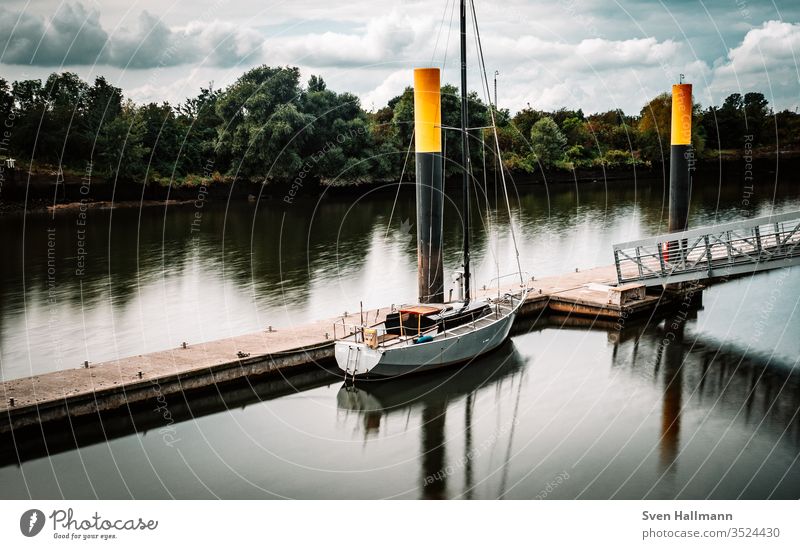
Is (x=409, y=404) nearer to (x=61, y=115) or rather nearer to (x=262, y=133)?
(x=61, y=115)

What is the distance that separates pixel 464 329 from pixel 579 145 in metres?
32.1

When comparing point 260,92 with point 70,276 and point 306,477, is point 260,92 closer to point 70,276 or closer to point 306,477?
point 70,276

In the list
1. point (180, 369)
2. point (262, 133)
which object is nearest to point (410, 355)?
point (180, 369)

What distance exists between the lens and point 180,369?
1042 centimetres

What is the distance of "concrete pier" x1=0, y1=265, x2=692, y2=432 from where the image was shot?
9.32m

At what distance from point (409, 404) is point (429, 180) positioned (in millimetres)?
3436

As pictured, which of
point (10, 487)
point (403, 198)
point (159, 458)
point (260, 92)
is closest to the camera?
point (10, 487)

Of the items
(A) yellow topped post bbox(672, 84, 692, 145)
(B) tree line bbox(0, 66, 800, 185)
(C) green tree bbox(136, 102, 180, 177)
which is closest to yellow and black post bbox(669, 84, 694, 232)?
(A) yellow topped post bbox(672, 84, 692, 145)

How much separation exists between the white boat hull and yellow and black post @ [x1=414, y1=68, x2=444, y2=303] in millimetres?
1434

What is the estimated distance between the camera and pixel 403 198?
113 ft

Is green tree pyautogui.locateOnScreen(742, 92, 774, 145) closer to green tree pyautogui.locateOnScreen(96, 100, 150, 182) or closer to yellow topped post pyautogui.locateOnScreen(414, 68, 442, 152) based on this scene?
yellow topped post pyautogui.locateOnScreen(414, 68, 442, 152)

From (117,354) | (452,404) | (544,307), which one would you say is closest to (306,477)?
(452,404)
